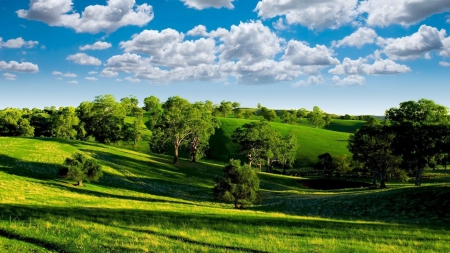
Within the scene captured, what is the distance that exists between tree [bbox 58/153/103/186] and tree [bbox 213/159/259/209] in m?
19.5

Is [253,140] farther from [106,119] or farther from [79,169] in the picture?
[106,119]

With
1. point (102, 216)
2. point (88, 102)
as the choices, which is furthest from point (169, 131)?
point (88, 102)

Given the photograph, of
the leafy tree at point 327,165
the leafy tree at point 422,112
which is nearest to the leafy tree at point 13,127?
the leafy tree at point 327,165

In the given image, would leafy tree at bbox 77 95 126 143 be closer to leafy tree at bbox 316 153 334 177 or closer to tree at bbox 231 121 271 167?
tree at bbox 231 121 271 167

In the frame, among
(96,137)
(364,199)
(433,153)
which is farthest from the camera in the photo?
(96,137)

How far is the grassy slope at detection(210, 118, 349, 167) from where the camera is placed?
131750 millimetres

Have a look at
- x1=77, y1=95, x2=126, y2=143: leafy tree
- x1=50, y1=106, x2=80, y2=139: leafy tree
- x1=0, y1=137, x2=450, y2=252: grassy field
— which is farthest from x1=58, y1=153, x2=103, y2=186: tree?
x1=50, y1=106, x2=80, y2=139: leafy tree

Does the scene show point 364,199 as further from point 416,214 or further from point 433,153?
point 433,153

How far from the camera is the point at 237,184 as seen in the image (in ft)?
150

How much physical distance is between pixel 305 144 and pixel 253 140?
55841 millimetres

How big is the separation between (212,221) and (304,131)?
493ft

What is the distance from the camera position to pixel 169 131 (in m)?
83.8

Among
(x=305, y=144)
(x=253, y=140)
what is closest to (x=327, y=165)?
(x=253, y=140)

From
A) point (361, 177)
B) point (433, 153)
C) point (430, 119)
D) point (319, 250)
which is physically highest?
point (430, 119)
